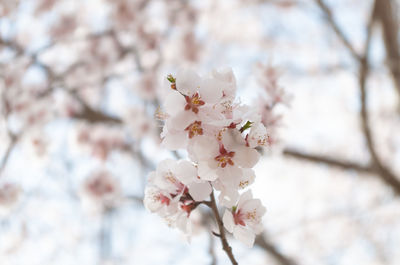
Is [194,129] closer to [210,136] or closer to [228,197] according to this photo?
[210,136]

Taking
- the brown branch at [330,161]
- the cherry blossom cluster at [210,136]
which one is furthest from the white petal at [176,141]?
Answer: the brown branch at [330,161]

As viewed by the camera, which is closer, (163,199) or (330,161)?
(163,199)

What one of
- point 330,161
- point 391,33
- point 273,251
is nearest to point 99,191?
point 273,251

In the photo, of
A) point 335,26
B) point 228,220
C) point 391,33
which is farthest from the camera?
point 391,33

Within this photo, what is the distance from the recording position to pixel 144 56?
14.1 ft

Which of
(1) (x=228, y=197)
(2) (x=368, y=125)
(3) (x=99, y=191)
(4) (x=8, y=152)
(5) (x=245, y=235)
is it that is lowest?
(3) (x=99, y=191)

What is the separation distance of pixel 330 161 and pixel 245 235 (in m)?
3.15

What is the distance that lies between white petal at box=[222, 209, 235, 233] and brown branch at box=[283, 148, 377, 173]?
2846 millimetres

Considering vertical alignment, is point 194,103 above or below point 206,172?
above

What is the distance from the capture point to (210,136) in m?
0.77

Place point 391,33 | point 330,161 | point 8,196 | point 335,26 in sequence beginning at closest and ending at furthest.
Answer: point 8,196 → point 335,26 → point 391,33 → point 330,161

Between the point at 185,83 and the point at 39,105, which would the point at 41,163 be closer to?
the point at 39,105

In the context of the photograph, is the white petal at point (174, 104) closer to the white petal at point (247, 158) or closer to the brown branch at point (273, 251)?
the white petal at point (247, 158)

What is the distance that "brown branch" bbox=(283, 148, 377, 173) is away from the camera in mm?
3697
